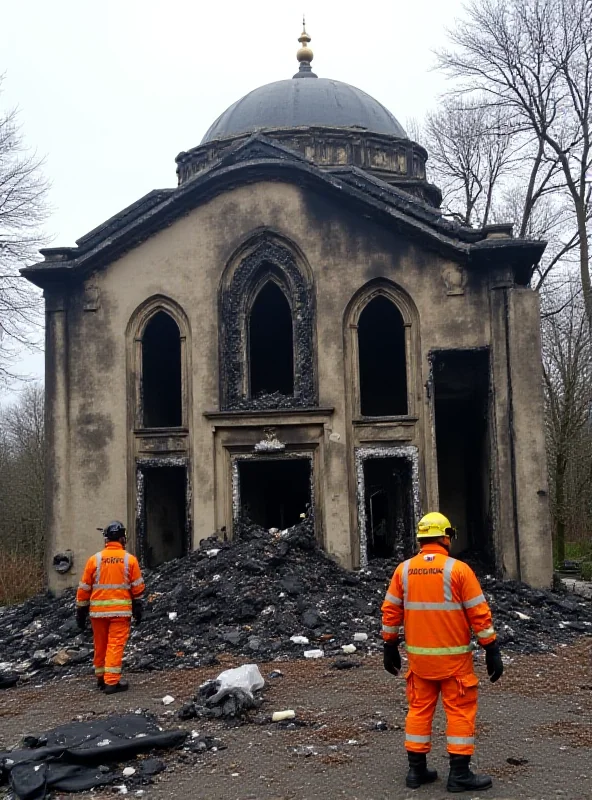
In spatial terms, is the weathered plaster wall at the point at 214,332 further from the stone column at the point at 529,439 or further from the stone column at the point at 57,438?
the stone column at the point at 529,439

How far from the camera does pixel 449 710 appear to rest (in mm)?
5805

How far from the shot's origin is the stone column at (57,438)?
15.0 metres

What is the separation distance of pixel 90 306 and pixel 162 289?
54.5 inches

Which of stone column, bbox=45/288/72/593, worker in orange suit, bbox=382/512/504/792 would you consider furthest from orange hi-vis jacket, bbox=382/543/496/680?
stone column, bbox=45/288/72/593

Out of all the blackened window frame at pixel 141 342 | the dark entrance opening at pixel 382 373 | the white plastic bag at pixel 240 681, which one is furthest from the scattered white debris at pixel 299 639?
the dark entrance opening at pixel 382 373

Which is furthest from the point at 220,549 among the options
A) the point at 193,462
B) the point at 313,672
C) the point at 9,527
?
the point at 9,527

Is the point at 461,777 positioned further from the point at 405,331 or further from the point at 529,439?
the point at 405,331

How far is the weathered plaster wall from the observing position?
1458cm

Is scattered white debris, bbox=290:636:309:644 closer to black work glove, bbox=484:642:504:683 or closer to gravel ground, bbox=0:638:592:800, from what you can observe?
gravel ground, bbox=0:638:592:800

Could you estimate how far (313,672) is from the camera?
9586 millimetres

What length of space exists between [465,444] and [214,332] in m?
5.75

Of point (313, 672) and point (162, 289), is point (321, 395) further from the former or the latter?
point (313, 672)

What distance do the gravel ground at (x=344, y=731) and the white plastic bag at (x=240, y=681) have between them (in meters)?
0.20

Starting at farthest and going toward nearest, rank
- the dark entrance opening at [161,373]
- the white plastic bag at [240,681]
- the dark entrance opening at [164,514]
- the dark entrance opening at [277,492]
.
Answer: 1. the dark entrance opening at [277,492]
2. the dark entrance opening at [161,373]
3. the dark entrance opening at [164,514]
4. the white plastic bag at [240,681]
